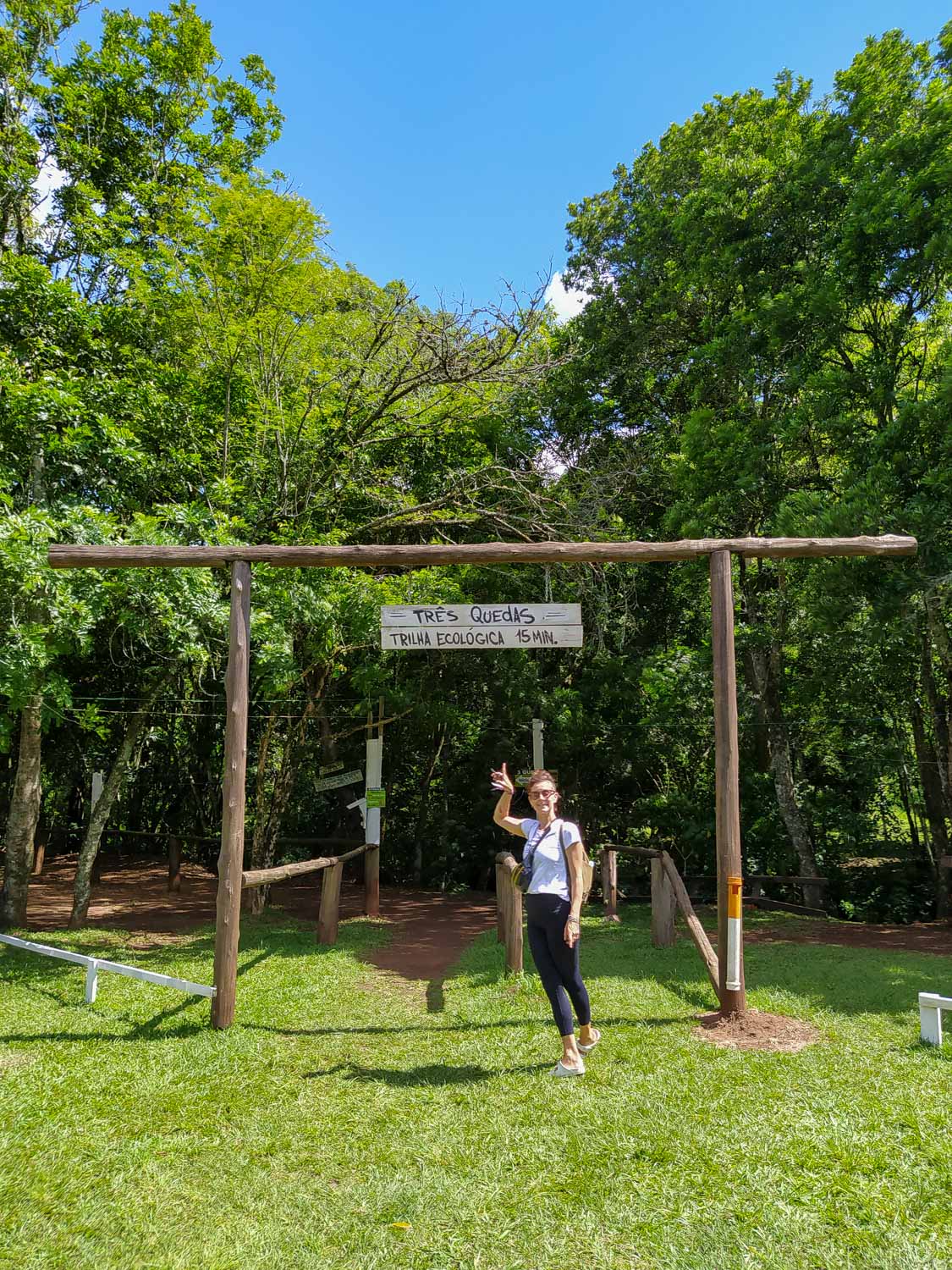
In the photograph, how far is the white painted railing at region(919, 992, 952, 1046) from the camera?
439 centimetres

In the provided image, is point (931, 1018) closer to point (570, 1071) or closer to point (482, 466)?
point (570, 1071)

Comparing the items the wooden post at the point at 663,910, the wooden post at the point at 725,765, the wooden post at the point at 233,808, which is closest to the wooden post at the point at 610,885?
the wooden post at the point at 663,910

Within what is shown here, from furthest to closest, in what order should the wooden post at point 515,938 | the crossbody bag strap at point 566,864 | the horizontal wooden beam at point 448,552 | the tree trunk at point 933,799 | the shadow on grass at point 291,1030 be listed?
the tree trunk at point 933,799, the wooden post at point 515,938, the horizontal wooden beam at point 448,552, the shadow on grass at point 291,1030, the crossbody bag strap at point 566,864

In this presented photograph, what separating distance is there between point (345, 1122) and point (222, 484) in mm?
6666

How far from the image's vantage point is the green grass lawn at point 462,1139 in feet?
8.71

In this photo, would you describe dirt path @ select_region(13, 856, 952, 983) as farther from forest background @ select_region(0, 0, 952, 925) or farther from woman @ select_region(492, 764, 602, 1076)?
woman @ select_region(492, 764, 602, 1076)

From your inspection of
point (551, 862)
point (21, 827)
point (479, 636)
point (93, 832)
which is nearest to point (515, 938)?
point (551, 862)

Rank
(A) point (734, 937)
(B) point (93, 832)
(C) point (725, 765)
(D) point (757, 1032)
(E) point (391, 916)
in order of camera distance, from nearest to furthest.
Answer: (D) point (757, 1032) < (A) point (734, 937) < (C) point (725, 765) < (B) point (93, 832) < (E) point (391, 916)

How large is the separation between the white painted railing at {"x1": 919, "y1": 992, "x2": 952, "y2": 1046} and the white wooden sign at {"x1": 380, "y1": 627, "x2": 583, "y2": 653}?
2.84 metres

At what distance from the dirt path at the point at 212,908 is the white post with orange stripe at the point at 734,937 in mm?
2718

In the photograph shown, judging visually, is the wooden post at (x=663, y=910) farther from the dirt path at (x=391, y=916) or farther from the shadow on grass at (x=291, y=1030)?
the shadow on grass at (x=291, y=1030)

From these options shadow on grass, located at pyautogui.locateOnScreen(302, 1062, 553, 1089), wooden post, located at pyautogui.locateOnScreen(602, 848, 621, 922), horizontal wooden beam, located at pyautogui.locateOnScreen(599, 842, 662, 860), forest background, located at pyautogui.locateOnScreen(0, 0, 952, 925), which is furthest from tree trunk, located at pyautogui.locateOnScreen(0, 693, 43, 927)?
wooden post, located at pyautogui.locateOnScreen(602, 848, 621, 922)

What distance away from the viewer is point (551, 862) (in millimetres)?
4180

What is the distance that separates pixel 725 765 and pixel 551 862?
161 centimetres
